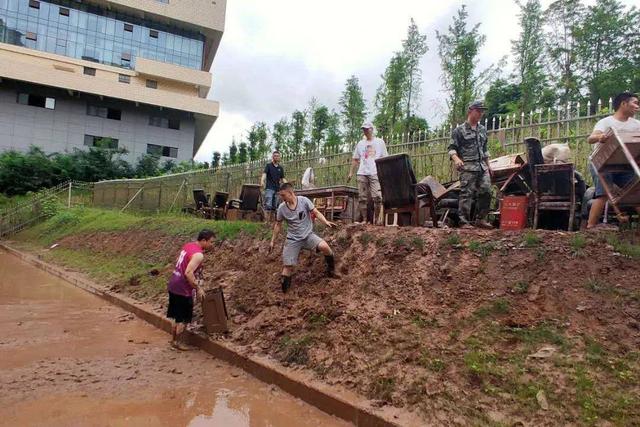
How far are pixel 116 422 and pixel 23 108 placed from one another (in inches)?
1534

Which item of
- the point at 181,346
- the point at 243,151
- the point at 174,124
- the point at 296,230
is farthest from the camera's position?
the point at 174,124

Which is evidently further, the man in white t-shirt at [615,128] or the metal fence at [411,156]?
the metal fence at [411,156]

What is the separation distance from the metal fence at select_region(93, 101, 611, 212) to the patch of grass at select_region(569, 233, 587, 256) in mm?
3408

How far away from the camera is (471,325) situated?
4074 mm

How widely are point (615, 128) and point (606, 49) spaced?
27829mm

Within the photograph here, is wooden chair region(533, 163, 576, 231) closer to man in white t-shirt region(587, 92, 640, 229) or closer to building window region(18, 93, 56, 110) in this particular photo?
man in white t-shirt region(587, 92, 640, 229)

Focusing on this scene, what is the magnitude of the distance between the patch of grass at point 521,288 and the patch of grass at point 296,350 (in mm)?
2137

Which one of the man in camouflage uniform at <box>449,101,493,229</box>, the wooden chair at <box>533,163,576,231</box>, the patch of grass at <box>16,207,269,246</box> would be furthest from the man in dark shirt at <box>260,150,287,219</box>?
the wooden chair at <box>533,163,576,231</box>

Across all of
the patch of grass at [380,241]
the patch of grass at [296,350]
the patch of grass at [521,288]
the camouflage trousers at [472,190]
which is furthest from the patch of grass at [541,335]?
the camouflage trousers at [472,190]

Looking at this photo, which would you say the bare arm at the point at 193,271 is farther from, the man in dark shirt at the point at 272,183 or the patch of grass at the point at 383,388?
the man in dark shirt at the point at 272,183

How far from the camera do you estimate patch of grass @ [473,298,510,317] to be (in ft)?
13.4

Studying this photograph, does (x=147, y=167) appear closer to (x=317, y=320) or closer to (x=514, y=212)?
(x=317, y=320)

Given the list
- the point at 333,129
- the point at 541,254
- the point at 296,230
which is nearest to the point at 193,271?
the point at 296,230

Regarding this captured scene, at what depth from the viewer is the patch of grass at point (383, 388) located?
12.3ft
